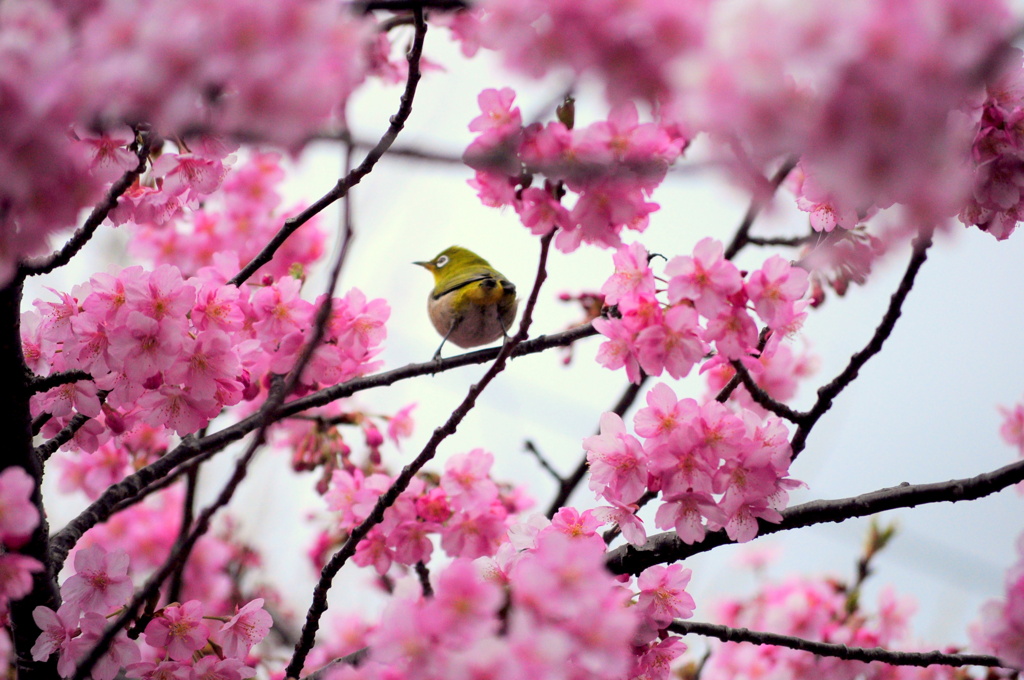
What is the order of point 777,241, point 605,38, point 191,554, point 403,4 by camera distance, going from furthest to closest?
point 191,554, point 777,241, point 403,4, point 605,38

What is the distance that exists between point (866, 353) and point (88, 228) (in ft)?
5.74

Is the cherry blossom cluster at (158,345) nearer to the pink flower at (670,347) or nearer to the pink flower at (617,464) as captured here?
the pink flower at (617,464)

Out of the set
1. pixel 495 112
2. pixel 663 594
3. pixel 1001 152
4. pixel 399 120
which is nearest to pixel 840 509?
pixel 663 594

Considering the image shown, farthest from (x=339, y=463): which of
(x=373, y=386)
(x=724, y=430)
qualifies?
(x=724, y=430)

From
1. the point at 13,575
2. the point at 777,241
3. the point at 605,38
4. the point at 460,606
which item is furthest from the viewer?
the point at 777,241

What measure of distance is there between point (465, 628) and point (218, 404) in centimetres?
111

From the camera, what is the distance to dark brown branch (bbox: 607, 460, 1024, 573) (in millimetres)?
1660

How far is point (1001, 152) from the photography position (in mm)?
1729

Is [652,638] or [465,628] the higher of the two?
[652,638]

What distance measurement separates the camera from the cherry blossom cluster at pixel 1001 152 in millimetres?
1686

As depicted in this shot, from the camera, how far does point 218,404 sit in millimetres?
1979

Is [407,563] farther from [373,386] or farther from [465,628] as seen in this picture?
[465,628]

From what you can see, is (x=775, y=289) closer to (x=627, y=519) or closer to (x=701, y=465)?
(x=701, y=465)

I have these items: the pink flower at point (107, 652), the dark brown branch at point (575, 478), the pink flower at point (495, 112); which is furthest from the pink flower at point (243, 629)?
the dark brown branch at point (575, 478)
